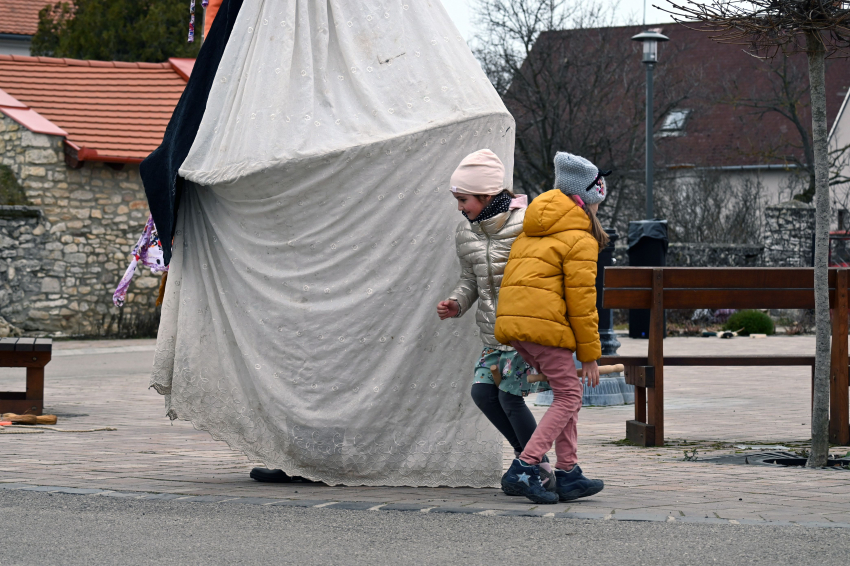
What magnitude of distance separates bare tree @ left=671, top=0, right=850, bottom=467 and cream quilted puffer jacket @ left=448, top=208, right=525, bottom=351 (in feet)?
5.81

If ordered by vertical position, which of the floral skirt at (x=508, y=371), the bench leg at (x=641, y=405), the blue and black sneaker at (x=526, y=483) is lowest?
the blue and black sneaker at (x=526, y=483)

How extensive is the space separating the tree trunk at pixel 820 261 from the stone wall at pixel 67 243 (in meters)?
14.9

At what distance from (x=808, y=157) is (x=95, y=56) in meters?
19.4

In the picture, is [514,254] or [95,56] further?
[95,56]

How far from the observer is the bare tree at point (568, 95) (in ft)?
99.7

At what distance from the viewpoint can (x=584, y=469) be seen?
6.31 m

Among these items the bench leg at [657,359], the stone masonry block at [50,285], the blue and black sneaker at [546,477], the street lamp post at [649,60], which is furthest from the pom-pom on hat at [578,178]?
the stone masonry block at [50,285]

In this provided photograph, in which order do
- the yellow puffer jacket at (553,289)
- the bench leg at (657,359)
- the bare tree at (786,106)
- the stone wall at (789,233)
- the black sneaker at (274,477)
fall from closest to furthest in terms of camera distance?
the yellow puffer jacket at (553,289) → the black sneaker at (274,477) → the bench leg at (657,359) → the stone wall at (789,233) → the bare tree at (786,106)

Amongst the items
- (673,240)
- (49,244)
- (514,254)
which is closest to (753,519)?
(514,254)

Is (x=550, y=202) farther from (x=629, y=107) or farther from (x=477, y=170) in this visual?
(x=629, y=107)

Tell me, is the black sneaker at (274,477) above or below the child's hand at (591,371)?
below

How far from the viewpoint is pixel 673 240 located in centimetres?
2906

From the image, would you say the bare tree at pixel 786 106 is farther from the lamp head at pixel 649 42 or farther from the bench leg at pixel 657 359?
the bench leg at pixel 657 359

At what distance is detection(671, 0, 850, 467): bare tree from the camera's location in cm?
608
